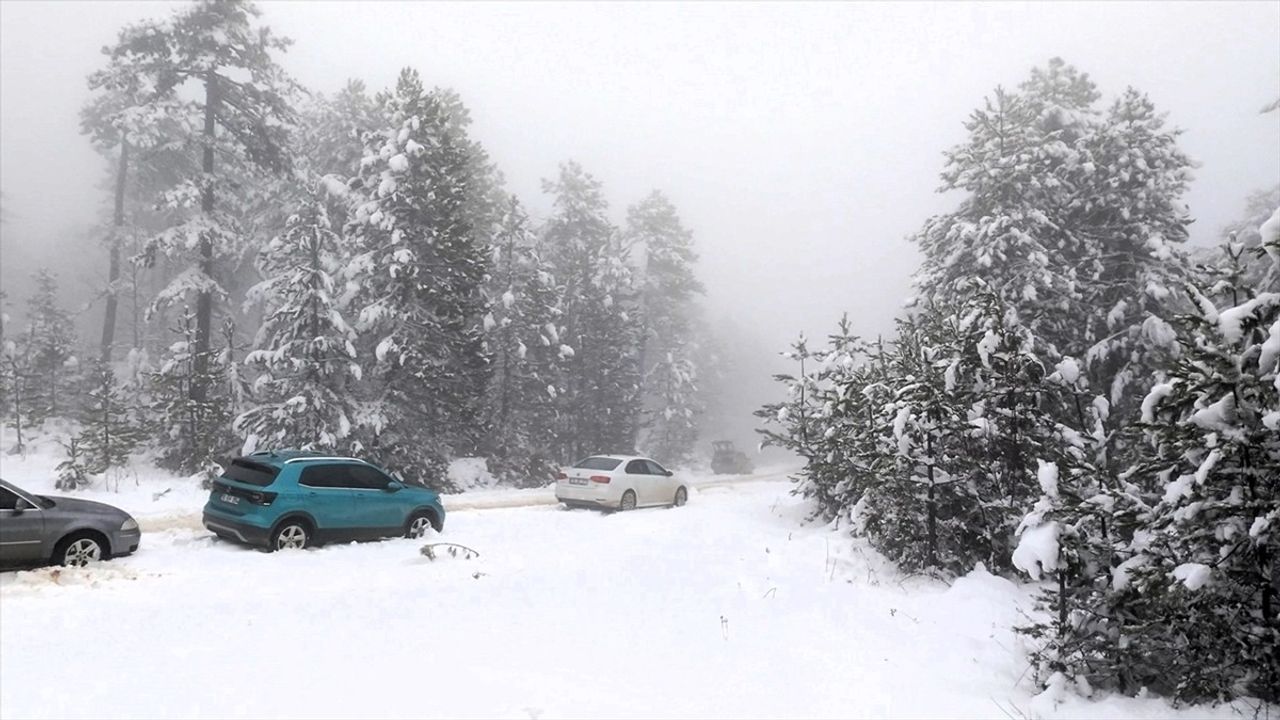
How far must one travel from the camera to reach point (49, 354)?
30.4 metres

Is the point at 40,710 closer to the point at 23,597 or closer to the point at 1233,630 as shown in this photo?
the point at 23,597

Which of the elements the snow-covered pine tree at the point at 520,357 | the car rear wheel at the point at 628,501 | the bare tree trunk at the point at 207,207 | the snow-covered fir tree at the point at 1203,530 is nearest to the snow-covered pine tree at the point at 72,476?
the bare tree trunk at the point at 207,207

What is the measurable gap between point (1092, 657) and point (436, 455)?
19.9m

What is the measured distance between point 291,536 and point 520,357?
19097 mm

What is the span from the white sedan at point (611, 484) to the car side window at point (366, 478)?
631 centimetres

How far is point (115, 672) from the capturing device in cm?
583

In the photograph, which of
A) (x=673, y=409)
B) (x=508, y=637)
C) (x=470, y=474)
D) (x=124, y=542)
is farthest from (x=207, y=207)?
(x=673, y=409)

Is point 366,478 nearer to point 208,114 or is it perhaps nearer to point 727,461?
point 208,114

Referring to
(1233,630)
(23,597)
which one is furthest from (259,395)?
(1233,630)

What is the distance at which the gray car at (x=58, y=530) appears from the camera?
882cm

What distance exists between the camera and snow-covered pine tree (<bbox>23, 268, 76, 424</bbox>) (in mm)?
28672

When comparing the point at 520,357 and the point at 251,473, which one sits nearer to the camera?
the point at 251,473

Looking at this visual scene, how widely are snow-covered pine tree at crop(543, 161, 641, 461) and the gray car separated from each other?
24.5 metres

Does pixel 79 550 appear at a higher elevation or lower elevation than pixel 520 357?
lower
